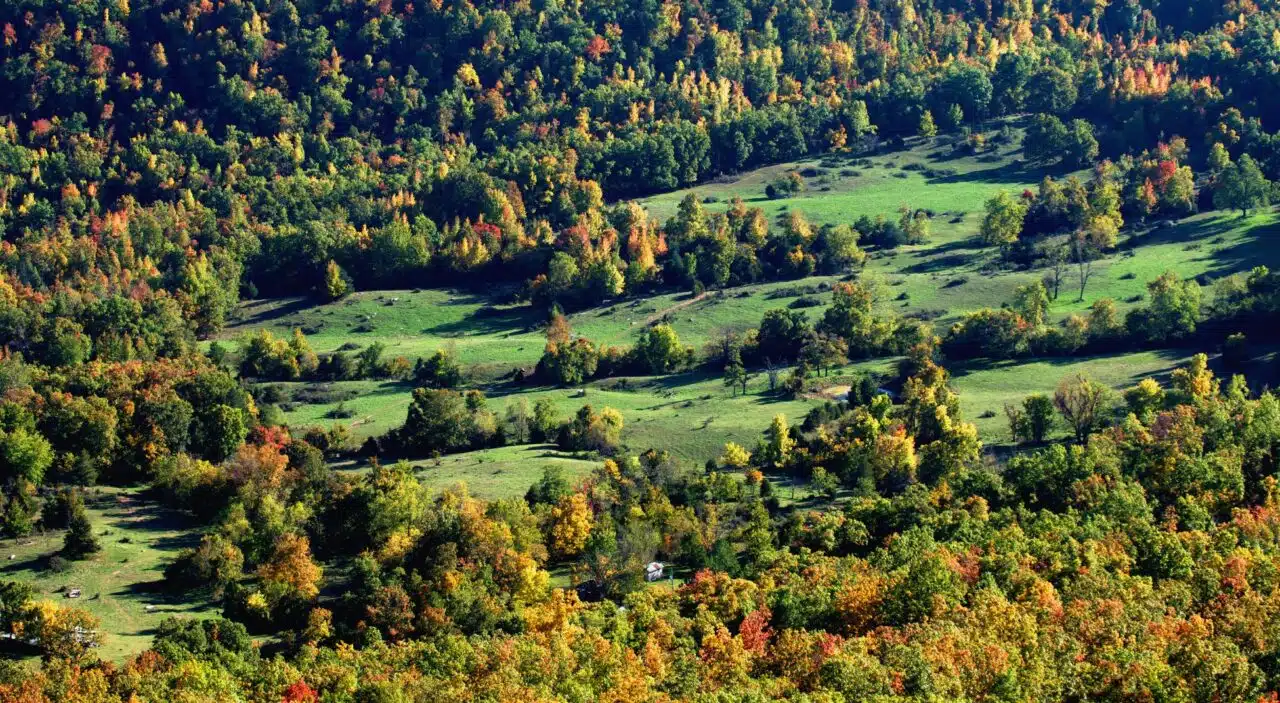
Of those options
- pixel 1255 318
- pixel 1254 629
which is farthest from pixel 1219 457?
pixel 1255 318

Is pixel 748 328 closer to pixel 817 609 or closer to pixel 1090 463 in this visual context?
Result: pixel 1090 463

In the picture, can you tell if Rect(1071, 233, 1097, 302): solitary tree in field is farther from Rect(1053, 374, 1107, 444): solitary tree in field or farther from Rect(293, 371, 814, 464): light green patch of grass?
Rect(293, 371, 814, 464): light green patch of grass

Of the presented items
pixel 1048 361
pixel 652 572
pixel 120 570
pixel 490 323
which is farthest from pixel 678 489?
pixel 490 323

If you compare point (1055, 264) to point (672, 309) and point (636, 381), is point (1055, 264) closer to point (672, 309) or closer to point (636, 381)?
point (672, 309)

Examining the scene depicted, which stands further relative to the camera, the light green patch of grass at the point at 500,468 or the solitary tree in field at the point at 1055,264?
the solitary tree in field at the point at 1055,264

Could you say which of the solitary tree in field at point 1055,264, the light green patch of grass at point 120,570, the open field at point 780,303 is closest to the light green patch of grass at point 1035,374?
the open field at point 780,303

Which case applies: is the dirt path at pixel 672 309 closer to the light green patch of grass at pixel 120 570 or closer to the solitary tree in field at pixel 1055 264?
the solitary tree in field at pixel 1055 264
